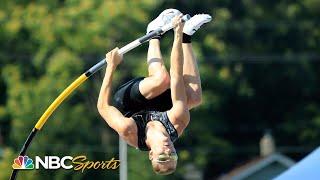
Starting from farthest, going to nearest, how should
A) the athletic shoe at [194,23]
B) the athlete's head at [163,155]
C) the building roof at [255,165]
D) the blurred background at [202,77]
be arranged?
the building roof at [255,165], the blurred background at [202,77], the athletic shoe at [194,23], the athlete's head at [163,155]

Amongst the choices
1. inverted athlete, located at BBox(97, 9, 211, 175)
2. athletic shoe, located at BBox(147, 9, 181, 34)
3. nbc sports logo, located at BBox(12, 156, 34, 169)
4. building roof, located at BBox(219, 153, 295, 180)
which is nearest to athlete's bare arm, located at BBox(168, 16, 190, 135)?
inverted athlete, located at BBox(97, 9, 211, 175)

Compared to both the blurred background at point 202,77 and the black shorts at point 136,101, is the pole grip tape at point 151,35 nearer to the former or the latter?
the black shorts at point 136,101

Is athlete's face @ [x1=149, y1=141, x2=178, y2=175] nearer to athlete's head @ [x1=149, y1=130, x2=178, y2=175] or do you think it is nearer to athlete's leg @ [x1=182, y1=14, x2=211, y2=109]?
athlete's head @ [x1=149, y1=130, x2=178, y2=175]

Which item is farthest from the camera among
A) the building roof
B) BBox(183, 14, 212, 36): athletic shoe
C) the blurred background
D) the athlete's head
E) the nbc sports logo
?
the building roof

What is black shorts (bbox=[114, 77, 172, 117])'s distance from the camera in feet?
18.9

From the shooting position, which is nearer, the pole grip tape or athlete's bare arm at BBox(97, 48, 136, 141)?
athlete's bare arm at BBox(97, 48, 136, 141)

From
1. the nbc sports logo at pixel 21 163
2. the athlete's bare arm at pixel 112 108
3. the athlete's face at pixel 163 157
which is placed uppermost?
the nbc sports logo at pixel 21 163

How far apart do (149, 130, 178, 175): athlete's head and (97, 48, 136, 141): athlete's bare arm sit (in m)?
0.19

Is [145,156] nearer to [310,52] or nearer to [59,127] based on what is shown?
[59,127]

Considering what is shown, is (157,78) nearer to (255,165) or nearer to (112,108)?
(112,108)

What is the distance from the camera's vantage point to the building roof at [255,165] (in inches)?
551

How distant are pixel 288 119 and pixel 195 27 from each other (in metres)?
9.45

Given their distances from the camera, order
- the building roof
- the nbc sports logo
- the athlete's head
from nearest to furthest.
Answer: the athlete's head < the nbc sports logo < the building roof

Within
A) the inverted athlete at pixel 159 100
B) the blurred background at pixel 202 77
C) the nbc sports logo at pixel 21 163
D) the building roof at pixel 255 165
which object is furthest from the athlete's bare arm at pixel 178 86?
the building roof at pixel 255 165
